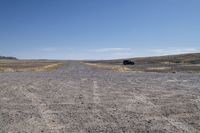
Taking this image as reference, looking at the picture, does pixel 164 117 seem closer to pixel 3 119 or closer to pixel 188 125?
pixel 188 125

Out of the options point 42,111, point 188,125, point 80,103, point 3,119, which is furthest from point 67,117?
point 188,125

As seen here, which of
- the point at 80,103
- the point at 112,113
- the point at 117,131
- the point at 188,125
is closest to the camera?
the point at 117,131

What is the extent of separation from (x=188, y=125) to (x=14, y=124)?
15.5 ft

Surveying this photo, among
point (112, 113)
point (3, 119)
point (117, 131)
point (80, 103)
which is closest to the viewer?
point (117, 131)

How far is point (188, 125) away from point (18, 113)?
5287mm

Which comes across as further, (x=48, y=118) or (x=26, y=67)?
(x=26, y=67)

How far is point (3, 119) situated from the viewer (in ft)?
24.7

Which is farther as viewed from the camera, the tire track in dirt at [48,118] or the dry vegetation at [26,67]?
the dry vegetation at [26,67]

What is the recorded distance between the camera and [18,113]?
8484mm

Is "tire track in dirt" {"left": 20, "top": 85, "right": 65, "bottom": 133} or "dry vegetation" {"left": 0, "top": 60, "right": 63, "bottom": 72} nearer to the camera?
"tire track in dirt" {"left": 20, "top": 85, "right": 65, "bottom": 133}

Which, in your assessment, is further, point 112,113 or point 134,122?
point 112,113

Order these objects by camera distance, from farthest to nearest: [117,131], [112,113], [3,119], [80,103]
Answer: [80,103] → [112,113] → [3,119] → [117,131]

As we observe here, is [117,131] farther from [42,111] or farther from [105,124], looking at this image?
[42,111]

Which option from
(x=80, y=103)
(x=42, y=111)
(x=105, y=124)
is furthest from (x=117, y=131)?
(x=80, y=103)
